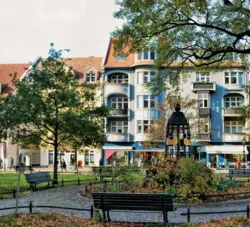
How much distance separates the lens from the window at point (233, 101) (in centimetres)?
5309

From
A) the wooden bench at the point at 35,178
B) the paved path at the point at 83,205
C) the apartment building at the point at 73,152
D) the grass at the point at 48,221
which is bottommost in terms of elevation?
the paved path at the point at 83,205

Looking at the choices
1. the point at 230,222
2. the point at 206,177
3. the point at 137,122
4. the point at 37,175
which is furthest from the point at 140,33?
the point at 137,122

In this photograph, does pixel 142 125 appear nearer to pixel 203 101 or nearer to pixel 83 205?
pixel 203 101

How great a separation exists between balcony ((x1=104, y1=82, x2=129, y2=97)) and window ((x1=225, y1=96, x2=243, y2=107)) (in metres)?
11.7

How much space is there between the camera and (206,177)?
54.5 feet

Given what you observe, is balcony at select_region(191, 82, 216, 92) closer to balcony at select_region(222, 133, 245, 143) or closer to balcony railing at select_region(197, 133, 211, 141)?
balcony railing at select_region(197, 133, 211, 141)

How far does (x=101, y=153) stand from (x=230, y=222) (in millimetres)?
43578

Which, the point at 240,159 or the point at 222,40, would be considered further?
the point at 240,159

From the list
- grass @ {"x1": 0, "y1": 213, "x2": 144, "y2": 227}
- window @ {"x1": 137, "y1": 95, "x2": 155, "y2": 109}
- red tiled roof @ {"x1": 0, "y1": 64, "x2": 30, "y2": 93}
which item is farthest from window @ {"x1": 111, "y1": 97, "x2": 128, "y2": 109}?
grass @ {"x1": 0, "y1": 213, "x2": 144, "y2": 227}

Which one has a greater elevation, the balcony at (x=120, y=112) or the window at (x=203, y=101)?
the window at (x=203, y=101)

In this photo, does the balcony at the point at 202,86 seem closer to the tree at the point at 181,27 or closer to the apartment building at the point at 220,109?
the apartment building at the point at 220,109

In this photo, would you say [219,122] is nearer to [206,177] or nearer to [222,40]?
[222,40]

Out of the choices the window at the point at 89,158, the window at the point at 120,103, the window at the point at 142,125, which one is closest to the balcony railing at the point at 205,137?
the window at the point at 142,125

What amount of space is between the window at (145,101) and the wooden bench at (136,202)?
1620 inches
